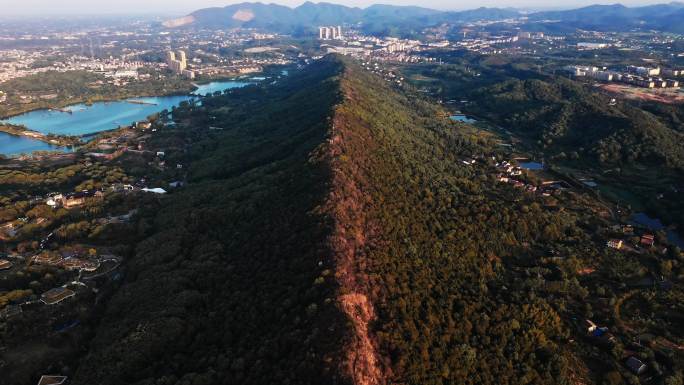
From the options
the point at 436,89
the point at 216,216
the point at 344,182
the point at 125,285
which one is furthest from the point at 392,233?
the point at 436,89

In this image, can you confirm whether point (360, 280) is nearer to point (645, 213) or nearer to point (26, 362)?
point (26, 362)

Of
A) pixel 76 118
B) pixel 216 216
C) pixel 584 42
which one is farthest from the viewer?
pixel 584 42

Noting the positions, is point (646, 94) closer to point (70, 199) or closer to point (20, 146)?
point (70, 199)

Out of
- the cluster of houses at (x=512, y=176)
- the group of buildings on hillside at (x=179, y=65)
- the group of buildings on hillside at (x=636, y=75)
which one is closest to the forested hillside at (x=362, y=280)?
the cluster of houses at (x=512, y=176)

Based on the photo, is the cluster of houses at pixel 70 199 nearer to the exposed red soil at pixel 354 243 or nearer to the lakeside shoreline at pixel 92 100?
the exposed red soil at pixel 354 243

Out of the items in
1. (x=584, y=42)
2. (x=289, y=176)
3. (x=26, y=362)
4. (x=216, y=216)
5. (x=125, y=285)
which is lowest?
(x=26, y=362)

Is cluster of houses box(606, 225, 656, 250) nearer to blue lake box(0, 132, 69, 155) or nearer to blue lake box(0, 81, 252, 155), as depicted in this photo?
blue lake box(0, 132, 69, 155)
